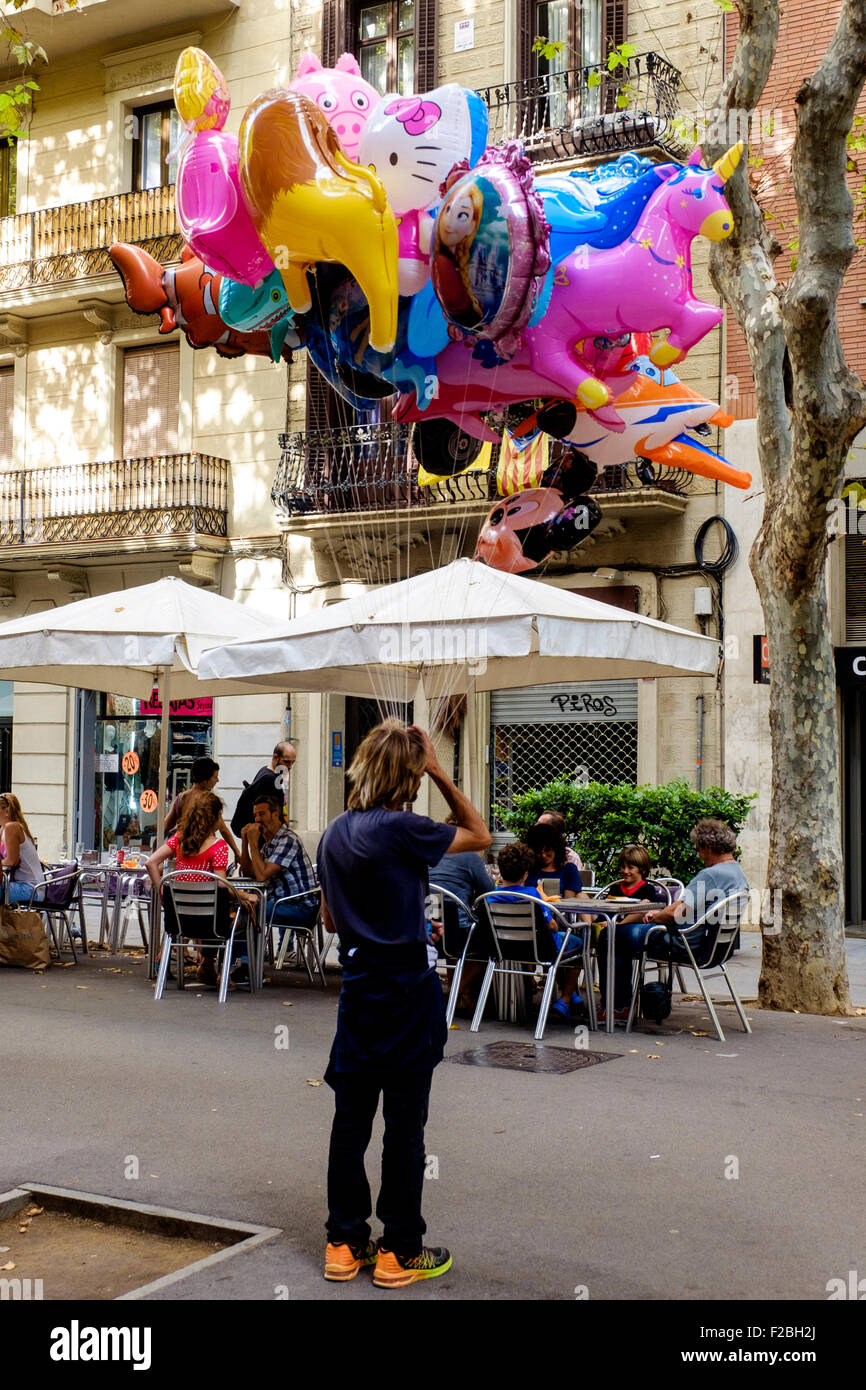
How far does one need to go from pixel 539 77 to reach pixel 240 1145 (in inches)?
556

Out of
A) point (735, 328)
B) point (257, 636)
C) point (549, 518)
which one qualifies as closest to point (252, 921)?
point (257, 636)

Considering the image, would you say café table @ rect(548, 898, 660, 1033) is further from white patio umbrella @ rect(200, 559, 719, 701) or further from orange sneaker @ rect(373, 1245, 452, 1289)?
orange sneaker @ rect(373, 1245, 452, 1289)

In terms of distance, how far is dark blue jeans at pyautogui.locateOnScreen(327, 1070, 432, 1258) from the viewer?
450 cm

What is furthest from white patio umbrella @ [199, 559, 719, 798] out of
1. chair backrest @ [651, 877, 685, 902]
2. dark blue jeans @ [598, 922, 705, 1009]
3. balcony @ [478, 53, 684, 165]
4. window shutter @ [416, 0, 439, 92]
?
window shutter @ [416, 0, 439, 92]

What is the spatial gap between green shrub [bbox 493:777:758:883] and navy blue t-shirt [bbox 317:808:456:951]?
8646mm

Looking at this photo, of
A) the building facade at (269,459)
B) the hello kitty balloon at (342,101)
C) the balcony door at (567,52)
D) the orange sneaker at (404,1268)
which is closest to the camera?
the orange sneaker at (404,1268)

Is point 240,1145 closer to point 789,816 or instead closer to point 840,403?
point 789,816

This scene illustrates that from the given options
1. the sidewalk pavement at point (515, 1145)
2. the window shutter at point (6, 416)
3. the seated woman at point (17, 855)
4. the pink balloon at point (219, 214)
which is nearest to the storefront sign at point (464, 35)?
the window shutter at point (6, 416)

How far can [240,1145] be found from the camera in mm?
6109

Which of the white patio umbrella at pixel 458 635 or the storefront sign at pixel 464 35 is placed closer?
the white patio umbrella at pixel 458 635

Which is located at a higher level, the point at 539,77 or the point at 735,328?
the point at 539,77

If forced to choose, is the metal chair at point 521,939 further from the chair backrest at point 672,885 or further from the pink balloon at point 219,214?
the pink balloon at point 219,214

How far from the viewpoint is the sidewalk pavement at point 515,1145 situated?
4.63 meters

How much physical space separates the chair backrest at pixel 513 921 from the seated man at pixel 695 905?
0.59 m
